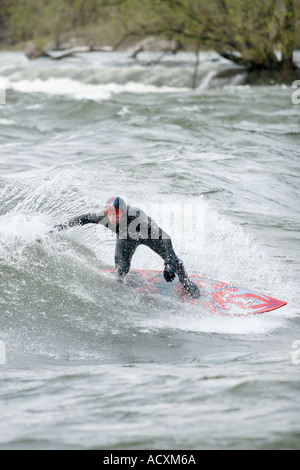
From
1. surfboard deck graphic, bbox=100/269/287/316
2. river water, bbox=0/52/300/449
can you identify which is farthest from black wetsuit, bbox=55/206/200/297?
river water, bbox=0/52/300/449

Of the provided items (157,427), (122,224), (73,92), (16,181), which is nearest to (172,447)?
(157,427)

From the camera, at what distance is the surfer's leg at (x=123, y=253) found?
7.86m

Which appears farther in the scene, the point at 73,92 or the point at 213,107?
the point at 73,92

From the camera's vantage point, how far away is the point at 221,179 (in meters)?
13.7

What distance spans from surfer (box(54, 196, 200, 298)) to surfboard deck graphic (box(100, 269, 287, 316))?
0.15 m

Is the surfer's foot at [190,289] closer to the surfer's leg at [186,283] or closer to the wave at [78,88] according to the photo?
the surfer's leg at [186,283]

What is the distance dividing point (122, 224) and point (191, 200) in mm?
4440

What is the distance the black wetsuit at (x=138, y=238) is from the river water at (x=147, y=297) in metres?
0.37

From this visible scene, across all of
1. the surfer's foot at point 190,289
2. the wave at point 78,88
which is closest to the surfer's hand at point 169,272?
the surfer's foot at point 190,289

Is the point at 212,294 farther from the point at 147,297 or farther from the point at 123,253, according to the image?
the point at 123,253

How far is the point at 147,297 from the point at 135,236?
81 cm

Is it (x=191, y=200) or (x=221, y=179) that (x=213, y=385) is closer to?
(x=191, y=200)

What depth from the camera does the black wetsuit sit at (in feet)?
25.3

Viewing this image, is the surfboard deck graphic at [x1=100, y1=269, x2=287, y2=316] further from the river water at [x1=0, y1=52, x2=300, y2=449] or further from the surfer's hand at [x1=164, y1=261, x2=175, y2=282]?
the surfer's hand at [x1=164, y1=261, x2=175, y2=282]
